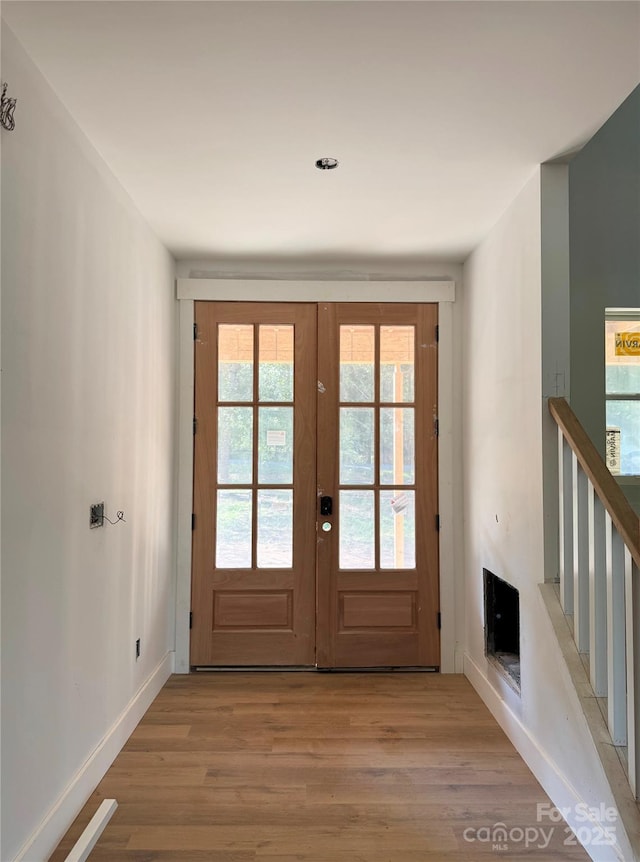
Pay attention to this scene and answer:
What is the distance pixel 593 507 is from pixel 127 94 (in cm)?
210

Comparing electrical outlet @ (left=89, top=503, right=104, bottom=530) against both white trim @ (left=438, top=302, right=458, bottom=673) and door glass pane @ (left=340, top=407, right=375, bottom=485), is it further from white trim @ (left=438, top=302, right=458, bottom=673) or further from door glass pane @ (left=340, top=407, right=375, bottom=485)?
white trim @ (left=438, top=302, right=458, bottom=673)

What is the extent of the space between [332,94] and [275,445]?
6.84 ft

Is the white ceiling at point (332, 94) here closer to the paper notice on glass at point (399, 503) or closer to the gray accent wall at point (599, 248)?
the gray accent wall at point (599, 248)

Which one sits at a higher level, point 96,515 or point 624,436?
point 624,436

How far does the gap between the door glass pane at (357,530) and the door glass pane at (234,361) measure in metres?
0.91

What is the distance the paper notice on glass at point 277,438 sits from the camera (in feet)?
11.7

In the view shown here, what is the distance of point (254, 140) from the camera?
2.16m

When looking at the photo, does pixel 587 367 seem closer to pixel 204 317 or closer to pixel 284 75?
pixel 284 75

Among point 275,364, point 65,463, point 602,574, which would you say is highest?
point 275,364

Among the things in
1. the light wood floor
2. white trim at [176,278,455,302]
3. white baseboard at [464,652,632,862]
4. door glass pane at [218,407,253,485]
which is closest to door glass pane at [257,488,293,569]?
door glass pane at [218,407,253,485]

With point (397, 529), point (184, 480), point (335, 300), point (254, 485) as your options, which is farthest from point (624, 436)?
point (184, 480)

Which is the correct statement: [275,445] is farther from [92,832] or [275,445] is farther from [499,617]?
[92,832]

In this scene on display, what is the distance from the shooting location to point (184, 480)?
3.53 m

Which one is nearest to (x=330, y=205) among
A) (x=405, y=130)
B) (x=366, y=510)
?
(x=405, y=130)
